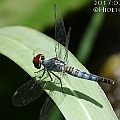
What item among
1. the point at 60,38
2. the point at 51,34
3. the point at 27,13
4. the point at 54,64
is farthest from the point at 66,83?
the point at 51,34

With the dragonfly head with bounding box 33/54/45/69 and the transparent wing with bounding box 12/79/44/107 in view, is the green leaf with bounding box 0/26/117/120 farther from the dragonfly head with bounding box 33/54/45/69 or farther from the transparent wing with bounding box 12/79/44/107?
the transparent wing with bounding box 12/79/44/107

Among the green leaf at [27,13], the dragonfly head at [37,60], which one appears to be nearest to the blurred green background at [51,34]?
the green leaf at [27,13]

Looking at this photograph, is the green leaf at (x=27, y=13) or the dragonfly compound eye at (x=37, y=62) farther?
the green leaf at (x=27, y=13)

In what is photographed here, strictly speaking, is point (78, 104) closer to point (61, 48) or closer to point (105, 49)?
point (61, 48)

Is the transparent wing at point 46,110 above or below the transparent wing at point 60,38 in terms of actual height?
below

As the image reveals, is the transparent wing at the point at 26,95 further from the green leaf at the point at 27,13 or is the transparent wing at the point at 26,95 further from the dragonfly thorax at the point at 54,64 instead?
the green leaf at the point at 27,13

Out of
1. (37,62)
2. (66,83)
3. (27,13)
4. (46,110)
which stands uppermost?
(27,13)

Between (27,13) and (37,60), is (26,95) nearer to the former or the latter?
(37,60)
